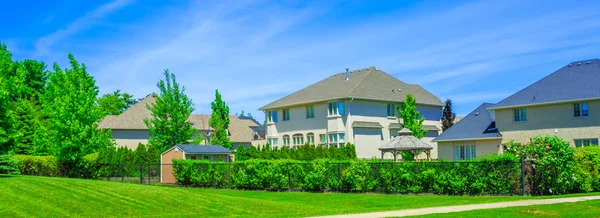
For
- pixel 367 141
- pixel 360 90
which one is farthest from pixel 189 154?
pixel 360 90

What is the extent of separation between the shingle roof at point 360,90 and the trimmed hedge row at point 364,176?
19623mm

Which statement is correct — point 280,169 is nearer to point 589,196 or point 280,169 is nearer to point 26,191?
point 26,191

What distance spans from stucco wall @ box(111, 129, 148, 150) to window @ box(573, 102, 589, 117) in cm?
4733

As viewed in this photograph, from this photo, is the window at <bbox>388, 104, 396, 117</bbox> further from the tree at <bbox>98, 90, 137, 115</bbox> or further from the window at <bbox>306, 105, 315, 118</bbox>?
the tree at <bbox>98, 90, 137, 115</bbox>

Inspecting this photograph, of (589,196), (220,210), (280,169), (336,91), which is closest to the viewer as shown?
(220,210)

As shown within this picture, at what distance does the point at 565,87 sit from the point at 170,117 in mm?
35863

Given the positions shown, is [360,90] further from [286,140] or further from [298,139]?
[286,140]

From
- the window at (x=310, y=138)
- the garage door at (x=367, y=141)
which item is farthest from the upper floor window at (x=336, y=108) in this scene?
the window at (x=310, y=138)

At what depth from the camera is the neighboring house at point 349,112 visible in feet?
175

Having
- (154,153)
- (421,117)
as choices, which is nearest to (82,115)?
(154,153)

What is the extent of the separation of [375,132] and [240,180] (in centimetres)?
2320

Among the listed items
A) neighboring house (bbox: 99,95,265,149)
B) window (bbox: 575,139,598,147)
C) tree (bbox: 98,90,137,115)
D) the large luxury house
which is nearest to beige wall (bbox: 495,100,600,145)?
the large luxury house

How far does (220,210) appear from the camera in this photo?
68.1 ft

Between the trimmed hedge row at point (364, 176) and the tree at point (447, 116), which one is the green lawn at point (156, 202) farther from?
the tree at point (447, 116)
